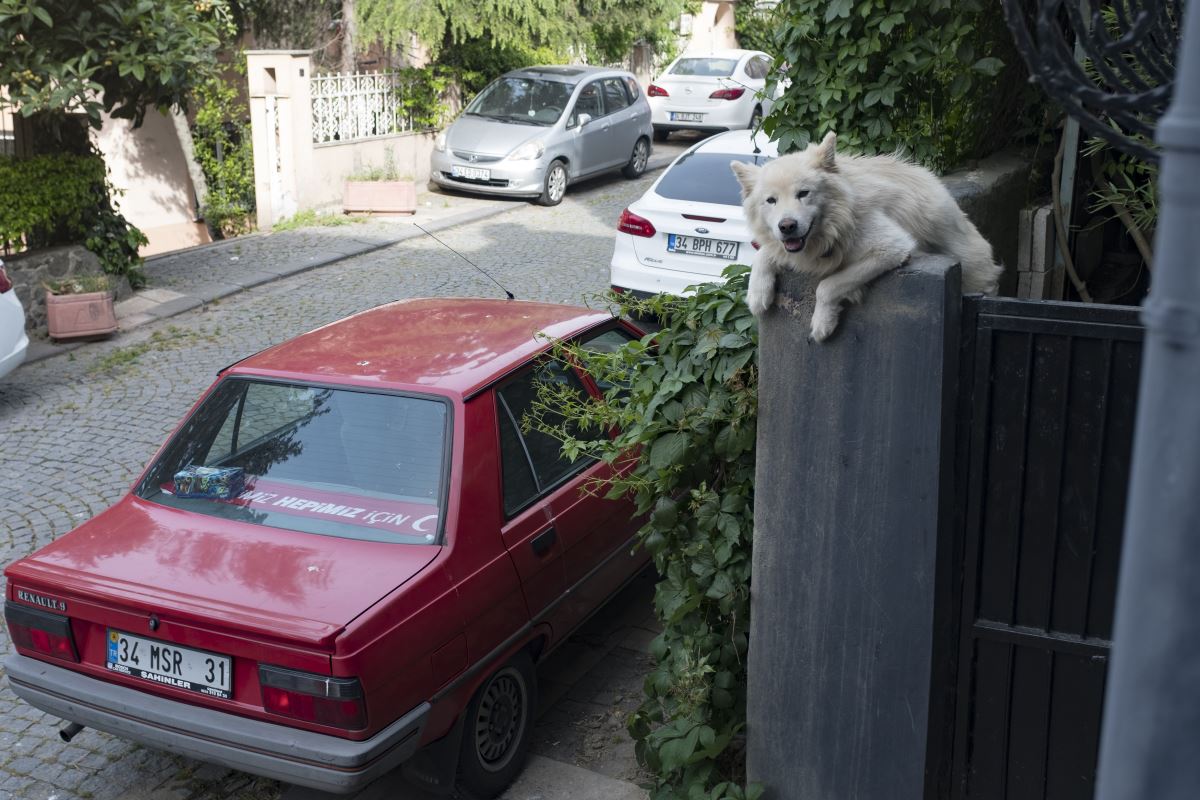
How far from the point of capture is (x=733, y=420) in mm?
4105

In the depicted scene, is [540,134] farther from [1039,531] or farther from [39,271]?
[1039,531]

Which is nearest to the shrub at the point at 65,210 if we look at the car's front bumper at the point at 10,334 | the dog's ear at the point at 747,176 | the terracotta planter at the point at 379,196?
the car's front bumper at the point at 10,334

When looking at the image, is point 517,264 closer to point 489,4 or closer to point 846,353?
point 489,4

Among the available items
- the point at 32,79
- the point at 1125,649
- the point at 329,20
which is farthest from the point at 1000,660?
the point at 329,20

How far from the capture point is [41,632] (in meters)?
4.51

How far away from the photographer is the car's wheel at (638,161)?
19.5 m

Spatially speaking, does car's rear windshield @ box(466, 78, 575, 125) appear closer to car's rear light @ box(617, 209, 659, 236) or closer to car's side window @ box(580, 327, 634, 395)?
car's rear light @ box(617, 209, 659, 236)

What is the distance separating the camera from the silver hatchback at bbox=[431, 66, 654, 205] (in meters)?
17.1

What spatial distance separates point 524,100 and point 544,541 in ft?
46.3

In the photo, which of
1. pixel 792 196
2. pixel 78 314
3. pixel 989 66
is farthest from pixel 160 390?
pixel 792 196

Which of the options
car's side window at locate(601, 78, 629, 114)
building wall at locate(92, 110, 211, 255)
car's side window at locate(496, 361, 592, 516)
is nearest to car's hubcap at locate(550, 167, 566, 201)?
car's side window at locate(601, 78, 629, 114)

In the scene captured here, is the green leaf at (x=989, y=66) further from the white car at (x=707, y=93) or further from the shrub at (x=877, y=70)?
the white car at (x=707, y=93)

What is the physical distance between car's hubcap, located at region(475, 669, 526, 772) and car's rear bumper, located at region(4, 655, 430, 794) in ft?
1.64

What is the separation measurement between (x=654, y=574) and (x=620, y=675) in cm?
91
